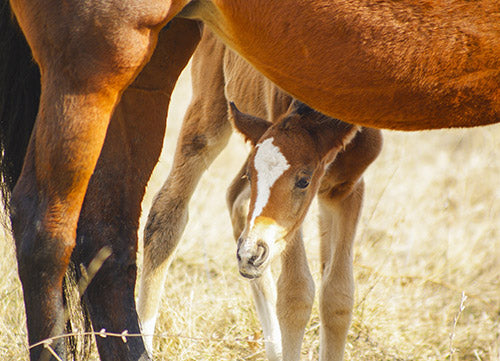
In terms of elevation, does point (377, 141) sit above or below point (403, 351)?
above

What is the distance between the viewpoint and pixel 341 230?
3785 mm

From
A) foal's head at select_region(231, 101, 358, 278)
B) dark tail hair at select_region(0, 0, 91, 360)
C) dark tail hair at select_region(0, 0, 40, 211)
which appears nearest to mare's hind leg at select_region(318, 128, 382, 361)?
foal's head at select_region(231, 101, 358, 278)

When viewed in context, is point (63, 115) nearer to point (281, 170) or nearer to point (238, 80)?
point (281, 170)

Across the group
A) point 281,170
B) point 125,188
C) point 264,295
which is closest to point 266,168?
point 281,170

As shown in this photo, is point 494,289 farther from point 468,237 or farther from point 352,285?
point 352,285

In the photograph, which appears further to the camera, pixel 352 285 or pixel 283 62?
pixel 352 285

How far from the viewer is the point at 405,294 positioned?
4.75 m

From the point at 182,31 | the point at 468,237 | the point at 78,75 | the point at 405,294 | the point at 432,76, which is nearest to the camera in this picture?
the point at 78,75

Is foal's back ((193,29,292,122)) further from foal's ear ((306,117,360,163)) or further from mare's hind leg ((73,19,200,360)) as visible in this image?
mare's hind leg ((73,19,200,360))

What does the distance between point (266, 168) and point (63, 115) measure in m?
1.06


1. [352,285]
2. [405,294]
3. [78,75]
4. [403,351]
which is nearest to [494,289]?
[405,294]

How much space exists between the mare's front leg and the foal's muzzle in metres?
0.76

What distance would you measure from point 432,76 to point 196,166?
73.7 inches

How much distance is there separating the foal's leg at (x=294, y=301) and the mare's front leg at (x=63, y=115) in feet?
4.73
